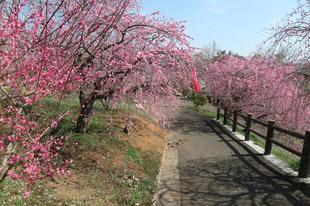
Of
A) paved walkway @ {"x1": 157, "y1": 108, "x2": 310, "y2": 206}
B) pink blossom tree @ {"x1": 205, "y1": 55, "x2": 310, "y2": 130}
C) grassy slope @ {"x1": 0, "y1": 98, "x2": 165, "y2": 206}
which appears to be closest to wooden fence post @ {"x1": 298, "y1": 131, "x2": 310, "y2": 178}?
paved walkway @ {"x1": 157, "y1": 108, "x2": 310, "y2": 206}

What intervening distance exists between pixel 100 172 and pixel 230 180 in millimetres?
3177

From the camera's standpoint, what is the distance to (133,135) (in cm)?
1298

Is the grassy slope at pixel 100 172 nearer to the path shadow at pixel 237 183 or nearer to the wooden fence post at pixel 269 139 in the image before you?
the path shadow at pixel 237 183

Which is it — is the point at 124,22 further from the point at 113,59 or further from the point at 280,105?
the point at 280,105

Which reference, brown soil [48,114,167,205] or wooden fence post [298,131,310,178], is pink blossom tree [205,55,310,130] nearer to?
wooden fence post [298,131,310,178]

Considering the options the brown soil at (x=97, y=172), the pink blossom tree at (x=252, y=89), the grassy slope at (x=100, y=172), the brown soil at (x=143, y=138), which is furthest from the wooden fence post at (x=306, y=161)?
the pink blossom tree at (x=252, y=89)

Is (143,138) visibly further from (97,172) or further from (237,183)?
(237,183)

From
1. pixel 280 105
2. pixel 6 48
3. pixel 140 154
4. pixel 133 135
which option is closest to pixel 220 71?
pixel 280 105

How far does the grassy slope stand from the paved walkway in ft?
2.31

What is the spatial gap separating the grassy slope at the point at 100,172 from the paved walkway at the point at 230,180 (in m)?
0.70

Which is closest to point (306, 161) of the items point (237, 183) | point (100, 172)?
point (237, 183)

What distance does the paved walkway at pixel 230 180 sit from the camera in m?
7.89

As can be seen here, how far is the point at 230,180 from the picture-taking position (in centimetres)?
944

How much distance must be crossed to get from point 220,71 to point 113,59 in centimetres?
1786
